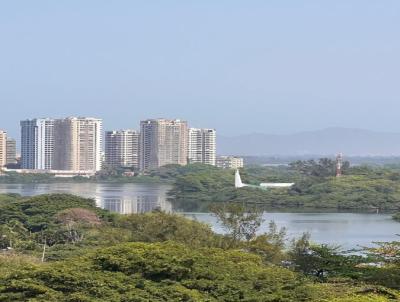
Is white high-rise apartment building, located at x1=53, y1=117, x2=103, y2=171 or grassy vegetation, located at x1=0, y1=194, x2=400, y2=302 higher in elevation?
white high-rise apartment building, located at x1=53, y1=117, x2=103, y2=171

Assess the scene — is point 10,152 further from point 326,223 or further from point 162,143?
point 326,223

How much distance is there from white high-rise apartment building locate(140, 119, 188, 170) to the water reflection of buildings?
36.9 metres

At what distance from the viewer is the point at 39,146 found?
A: 85375 millimetres

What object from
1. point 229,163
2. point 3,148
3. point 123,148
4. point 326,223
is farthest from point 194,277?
point 229,163

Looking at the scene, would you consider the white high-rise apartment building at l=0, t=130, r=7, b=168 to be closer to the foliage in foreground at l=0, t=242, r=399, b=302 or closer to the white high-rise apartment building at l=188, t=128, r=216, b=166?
the white high-rise apartment building at l=188, t=128, r=216, b=166

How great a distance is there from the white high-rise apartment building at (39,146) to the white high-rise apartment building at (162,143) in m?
8.92

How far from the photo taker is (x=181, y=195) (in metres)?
50.2

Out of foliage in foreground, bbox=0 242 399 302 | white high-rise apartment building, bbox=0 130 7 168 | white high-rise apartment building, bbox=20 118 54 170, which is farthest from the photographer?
white high-rise apartment building, bbox=20 118 54 170

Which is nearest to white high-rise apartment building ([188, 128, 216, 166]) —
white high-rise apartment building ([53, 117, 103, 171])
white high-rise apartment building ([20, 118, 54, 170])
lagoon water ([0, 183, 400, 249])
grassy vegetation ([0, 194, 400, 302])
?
white high-rise apartment building ([53, 117, 103, 171])

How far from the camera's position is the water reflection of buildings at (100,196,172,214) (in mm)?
36053

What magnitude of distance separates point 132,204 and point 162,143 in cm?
4387

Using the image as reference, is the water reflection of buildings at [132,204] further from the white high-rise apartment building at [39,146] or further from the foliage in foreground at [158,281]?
the white high-rise apartment building at [39,146]

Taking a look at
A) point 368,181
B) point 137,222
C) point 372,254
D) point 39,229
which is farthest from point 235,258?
point 368,181

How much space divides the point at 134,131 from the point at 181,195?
41.1 meters
